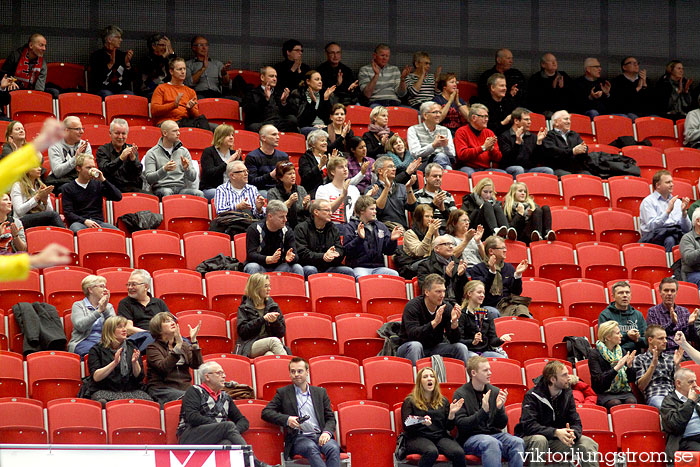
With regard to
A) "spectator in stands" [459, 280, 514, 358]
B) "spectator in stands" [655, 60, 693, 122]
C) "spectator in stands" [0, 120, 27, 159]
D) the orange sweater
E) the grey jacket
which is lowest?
"spectator in stands" [459, 280, 514, 358]

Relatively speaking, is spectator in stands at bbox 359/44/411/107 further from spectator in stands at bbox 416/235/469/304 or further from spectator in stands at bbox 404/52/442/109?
spectator in stands at bbox 416/235/469/304

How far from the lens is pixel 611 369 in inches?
301

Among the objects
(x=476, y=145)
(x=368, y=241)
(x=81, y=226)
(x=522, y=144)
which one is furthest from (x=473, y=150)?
(x=81, y=226)

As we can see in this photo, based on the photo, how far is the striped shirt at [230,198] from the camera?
8711 millimetres

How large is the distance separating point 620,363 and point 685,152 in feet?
14.9

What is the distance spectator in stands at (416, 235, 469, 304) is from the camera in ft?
26.1

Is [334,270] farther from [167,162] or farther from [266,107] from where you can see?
[266,107]

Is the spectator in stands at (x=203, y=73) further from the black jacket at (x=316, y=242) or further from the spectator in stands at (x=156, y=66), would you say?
the black jacket at (x=316, y=242)

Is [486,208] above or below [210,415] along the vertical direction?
above

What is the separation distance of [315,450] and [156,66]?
5.77 m

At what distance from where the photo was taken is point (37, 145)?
1.61m

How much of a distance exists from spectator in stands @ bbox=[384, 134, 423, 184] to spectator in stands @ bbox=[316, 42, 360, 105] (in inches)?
60.3

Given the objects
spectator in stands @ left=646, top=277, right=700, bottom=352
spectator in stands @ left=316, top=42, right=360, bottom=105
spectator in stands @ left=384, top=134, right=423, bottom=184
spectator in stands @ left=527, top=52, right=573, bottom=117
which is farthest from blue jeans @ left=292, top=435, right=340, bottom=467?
spectator in stands @ left=527, top=52, right=573, bottom=117

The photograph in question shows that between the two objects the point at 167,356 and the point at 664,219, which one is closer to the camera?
the point at 167,356
